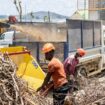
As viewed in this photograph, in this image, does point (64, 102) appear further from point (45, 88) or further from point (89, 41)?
point (89, 41)

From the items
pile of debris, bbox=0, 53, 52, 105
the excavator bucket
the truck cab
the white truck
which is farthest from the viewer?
the truck cab

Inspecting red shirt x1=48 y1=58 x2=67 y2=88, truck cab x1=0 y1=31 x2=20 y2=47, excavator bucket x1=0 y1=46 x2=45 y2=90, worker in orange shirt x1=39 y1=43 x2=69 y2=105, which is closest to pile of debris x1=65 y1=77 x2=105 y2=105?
worker in orange shirt x1=39 y1=43 x2=69 y2=105

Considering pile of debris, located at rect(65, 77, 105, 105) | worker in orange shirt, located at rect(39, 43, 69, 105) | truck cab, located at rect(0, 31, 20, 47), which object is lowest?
pile of debris, located at rect(65, 77, 105, 105)

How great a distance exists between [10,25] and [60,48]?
424 centimetres

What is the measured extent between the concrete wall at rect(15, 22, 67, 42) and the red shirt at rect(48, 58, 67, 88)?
8.48m

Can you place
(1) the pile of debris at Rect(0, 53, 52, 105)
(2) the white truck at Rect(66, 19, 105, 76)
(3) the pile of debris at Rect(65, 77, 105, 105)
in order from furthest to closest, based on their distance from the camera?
(2) the white truck at Rect(66, 19, 105, 76), (3) the pile of debris at Rect(65, 77, 105, 105), (1) the pile of debris at Rect(0, 53, 52, 105)

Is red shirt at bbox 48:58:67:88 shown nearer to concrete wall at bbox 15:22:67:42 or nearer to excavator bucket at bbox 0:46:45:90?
excavator bucket at bbox 0:46:45:90

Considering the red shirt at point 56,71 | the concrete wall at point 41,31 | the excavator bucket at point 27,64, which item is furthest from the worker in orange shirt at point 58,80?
the concrete wall at point 41,31

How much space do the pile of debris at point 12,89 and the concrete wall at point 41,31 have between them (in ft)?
32.9

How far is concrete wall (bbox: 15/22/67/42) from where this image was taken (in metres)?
18.0

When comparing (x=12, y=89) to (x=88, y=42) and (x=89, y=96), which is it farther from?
(x=88, y=42)

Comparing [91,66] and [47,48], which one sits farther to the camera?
[91,66]

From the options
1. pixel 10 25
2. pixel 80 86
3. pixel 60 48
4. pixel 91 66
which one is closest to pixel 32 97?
pixel 80 86

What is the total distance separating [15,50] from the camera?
12.2 meters
